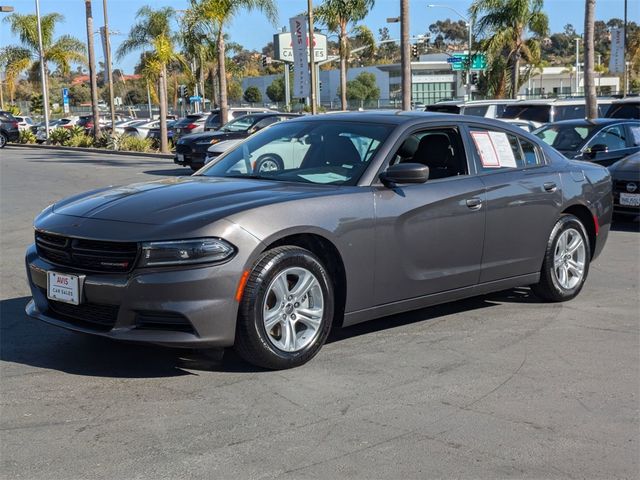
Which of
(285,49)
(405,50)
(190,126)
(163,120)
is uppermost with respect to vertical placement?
(285,49)

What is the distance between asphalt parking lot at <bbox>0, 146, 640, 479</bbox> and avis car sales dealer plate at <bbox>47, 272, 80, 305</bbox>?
474 millimetres

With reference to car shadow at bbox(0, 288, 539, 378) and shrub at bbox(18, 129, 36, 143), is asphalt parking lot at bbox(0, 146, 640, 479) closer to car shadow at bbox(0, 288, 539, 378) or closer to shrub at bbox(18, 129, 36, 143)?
car shadow at bbox(0, 288, 539, 378)

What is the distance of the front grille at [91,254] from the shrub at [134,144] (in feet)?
84.2

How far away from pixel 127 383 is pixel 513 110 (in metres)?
19.2

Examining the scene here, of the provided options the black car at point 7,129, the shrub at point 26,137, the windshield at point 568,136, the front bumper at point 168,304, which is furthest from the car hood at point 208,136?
the shrub at point 26,137

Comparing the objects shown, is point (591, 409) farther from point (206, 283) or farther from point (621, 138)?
point (621, 138)

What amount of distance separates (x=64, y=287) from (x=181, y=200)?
0.87 meters

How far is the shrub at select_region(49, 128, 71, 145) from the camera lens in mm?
38062

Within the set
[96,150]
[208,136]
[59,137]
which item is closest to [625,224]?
[208,136]

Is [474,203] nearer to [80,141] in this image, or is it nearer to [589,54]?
[589,54]

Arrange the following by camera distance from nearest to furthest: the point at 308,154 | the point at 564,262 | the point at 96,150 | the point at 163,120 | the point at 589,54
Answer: the point at 308,154 < the point at 564,262 < the point at 589,54 < the point at 163,120 < the point at 96,150

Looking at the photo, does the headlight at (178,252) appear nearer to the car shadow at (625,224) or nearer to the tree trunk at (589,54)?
the car shadow at (625,224)

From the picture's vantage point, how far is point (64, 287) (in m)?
4.94

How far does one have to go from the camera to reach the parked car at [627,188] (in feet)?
37.0
